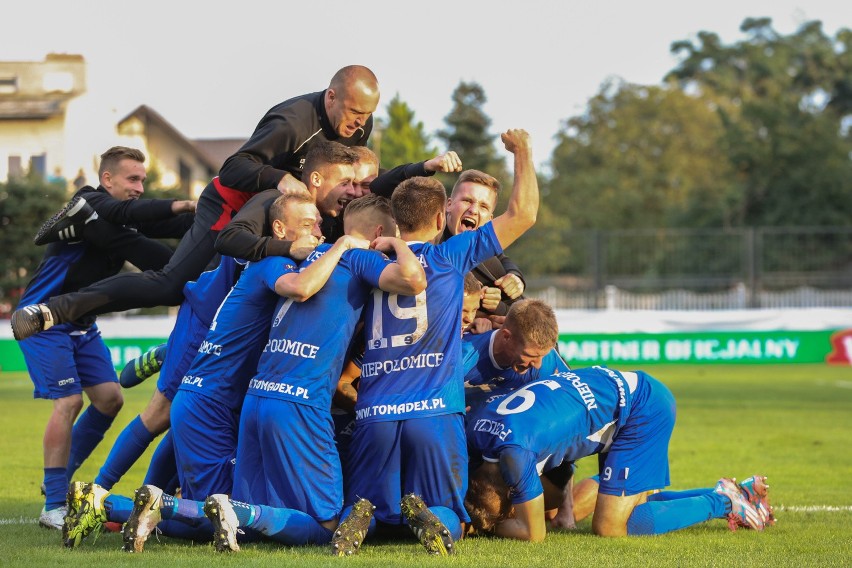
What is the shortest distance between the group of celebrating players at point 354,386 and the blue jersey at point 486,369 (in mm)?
13

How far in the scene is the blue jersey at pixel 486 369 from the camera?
22.4ft

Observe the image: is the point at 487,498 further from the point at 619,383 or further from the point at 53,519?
the point at 53,519

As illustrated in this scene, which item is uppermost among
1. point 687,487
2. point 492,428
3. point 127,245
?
point 127,245

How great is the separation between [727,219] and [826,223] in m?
3.76

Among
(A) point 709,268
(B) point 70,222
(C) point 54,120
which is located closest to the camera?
(B) point 70,222

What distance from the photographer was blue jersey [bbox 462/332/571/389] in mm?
6824

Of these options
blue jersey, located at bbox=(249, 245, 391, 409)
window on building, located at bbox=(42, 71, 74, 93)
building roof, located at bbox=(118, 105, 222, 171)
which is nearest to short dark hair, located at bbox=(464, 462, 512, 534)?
blue jersey, located at bbox=(249, 245, 391, 409)

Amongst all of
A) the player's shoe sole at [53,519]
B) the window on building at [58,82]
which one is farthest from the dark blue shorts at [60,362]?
the window on building at [58,82]

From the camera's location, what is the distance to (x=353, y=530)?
5668 mm

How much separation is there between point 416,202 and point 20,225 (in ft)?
78.4

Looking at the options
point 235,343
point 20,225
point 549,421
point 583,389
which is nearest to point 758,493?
point 583,389

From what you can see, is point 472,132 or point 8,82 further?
point 472,132

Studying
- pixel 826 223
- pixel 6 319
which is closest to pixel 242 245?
pixel 6 319

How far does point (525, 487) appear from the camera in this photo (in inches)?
241
